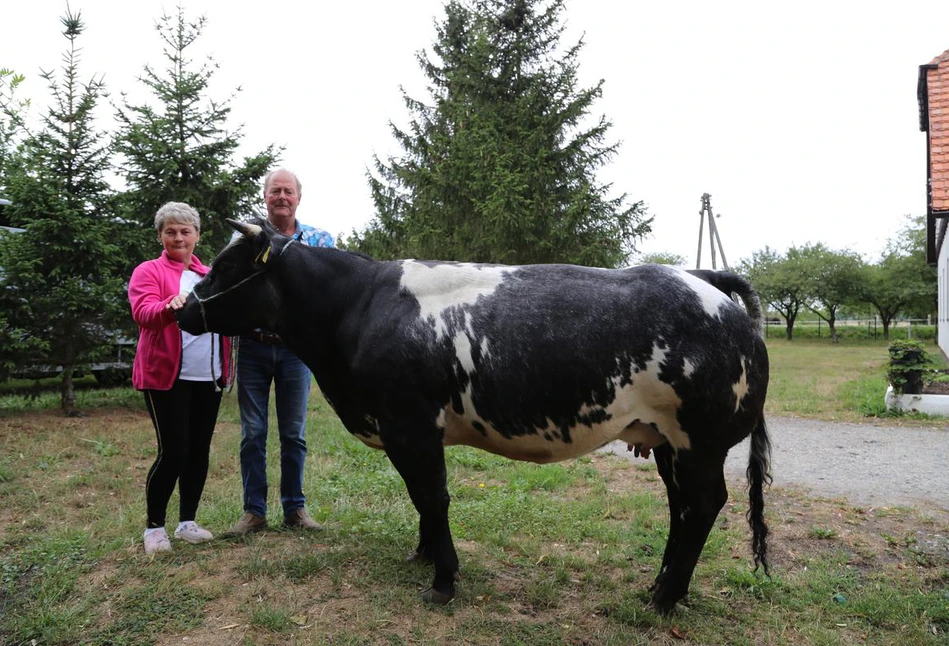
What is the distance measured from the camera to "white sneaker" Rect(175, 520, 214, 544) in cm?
424

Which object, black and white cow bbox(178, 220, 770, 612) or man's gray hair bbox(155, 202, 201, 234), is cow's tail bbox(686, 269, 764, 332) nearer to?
black and white cow bbox(178, 220, 770, 612)

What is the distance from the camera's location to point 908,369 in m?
9.99

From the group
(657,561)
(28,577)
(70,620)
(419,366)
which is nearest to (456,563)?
(419,366)

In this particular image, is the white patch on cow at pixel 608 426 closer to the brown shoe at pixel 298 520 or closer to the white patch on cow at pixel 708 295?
the white patch on cow at pixel 708 295

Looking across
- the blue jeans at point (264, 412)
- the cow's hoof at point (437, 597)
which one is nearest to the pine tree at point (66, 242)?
the blue jeans at point (264, 412)

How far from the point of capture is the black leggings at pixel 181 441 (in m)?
4.00

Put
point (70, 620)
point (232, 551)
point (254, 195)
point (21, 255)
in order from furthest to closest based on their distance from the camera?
point (254, 195), point (21, 255), point (232, 551), point (70, 620)

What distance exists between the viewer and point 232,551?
13.6 ft

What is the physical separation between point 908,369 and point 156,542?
10.7m

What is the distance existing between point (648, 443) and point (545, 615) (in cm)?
110

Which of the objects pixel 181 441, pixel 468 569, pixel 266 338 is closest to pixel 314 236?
pixel 266 338

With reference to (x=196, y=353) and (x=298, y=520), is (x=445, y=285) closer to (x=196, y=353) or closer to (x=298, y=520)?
(x=196, y=353)

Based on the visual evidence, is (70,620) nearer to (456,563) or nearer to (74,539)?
(74,539)

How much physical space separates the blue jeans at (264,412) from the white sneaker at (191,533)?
0.32 metres
